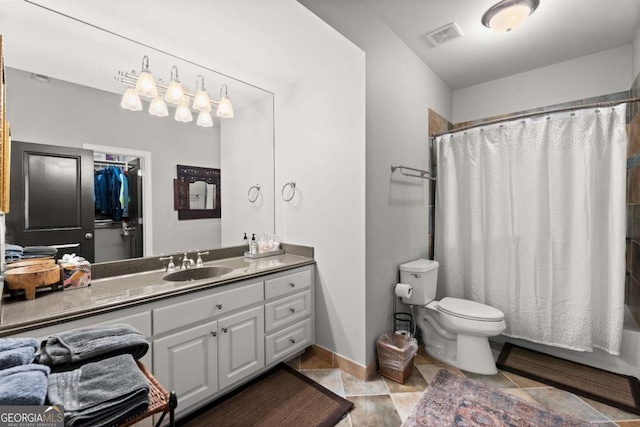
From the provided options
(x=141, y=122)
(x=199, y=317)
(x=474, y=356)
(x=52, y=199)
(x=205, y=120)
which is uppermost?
(x=205, y=120)

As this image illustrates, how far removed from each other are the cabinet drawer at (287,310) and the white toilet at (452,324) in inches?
31.1

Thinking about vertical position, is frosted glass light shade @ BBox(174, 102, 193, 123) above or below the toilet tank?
above

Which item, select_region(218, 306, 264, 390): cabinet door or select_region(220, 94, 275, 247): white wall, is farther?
select_region(220, 94, 275, 247): white wall

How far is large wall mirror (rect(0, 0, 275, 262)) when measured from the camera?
151cm

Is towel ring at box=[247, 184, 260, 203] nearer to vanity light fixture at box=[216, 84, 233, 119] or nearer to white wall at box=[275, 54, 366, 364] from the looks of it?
white wall at box=[275, 54, 366, 364]

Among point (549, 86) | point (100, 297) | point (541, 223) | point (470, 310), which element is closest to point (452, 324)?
point (470, 310)

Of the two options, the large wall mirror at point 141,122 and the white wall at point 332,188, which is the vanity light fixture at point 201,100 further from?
the white wall at point 332,188

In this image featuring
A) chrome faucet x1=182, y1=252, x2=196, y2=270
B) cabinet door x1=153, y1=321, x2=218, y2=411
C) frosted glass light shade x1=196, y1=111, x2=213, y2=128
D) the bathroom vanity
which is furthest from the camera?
frosted glass light shade x1=196, y1=111, x2=213, y2=128

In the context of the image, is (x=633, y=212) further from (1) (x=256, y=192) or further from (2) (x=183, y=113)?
(2) (x=183, y=113)

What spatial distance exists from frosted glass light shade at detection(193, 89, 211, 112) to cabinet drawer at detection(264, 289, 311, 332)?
5.04 ft

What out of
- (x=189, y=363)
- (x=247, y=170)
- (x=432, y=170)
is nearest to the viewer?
(x=189, y=363)

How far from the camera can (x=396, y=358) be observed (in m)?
1.96

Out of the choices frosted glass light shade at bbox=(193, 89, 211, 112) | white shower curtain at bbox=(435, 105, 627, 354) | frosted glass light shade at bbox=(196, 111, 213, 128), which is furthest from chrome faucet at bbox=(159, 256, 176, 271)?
white shower curtain at bbox=(435, 105, 627, 354)

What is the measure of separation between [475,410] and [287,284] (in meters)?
1.38
